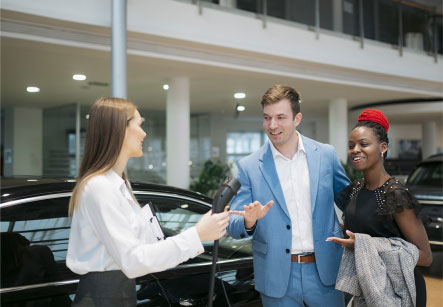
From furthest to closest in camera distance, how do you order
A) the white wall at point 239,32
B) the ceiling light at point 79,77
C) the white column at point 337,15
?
the white column at point 337,15 → the ceiling light at point 79,77 → the white wall at point 239,32

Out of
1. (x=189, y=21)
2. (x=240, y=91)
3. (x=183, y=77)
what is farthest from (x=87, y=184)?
(x=240, y=91)

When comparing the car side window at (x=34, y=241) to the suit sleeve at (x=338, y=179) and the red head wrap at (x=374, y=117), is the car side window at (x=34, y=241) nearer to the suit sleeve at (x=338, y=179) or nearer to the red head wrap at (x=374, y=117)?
the suit sleeve at (x=338, y=179)

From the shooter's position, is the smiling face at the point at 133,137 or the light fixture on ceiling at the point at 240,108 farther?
the light fixture on ceiling at the point at 240,108

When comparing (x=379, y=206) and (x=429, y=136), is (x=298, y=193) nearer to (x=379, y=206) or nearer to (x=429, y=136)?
(x=379, y=206)

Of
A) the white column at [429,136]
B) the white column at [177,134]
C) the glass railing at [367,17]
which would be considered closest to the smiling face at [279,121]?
the glass railing at [367,17]

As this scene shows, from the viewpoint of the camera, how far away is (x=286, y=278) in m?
1.82

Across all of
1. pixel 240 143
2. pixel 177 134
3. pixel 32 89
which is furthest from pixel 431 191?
pixel 240 143

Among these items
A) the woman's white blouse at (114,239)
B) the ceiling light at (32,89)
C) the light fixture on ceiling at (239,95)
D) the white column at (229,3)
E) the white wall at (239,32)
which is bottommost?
the woman's white blouse at (114,239)

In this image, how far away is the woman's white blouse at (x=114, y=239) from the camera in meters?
1.25

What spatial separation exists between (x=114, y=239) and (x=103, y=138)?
33cm

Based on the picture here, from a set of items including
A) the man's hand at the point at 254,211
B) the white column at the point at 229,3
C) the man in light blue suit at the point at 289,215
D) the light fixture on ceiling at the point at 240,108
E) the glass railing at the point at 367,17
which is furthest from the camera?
the light fixture on ceiling at the point at 240,108

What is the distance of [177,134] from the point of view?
8016mm

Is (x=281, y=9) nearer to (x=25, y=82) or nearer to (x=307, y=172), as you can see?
(x=25, y=82)

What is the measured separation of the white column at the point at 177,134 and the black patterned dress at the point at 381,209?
6.25 meters
